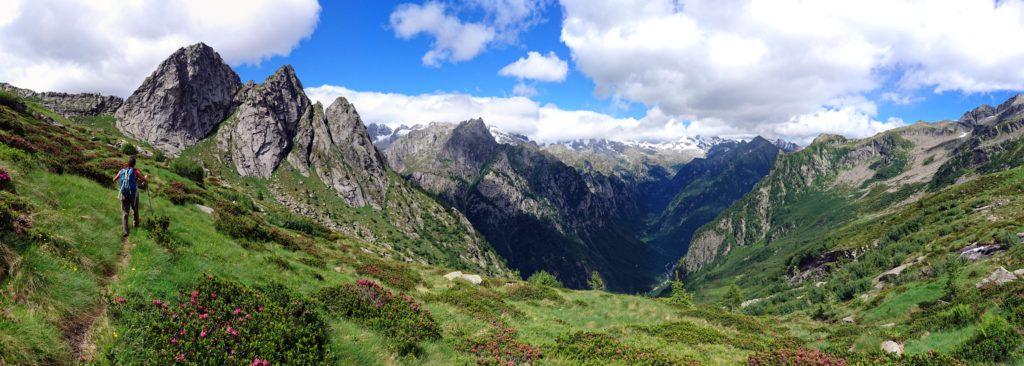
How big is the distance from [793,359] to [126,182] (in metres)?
28.9

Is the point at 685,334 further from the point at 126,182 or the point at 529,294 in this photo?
the point at 126,182

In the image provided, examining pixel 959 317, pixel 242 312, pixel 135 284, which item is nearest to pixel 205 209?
pixel 135 284

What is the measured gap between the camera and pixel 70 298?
37.7 feet

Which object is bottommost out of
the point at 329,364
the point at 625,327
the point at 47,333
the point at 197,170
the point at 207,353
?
the point at 625,327

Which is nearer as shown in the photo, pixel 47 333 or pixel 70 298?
pixel 47 333

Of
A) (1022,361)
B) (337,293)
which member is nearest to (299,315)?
(337,293)

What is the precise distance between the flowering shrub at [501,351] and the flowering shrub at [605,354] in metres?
1.37

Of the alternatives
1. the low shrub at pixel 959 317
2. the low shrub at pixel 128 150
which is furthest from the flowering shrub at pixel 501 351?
the low shrub at pixel 128 150

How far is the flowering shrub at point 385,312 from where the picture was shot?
15906 mm

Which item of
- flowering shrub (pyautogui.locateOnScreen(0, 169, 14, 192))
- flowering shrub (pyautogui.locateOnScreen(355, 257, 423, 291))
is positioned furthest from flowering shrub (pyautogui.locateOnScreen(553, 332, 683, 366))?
flowering shrub (pyautogui.locateOnScreen(0, 169, 14, 192))

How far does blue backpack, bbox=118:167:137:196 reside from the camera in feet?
58.6

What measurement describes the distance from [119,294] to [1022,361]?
104 feet

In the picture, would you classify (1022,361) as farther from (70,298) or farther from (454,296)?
(70,298)

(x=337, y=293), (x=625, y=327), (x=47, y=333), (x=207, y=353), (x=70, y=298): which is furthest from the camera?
(x=625, y=327)
